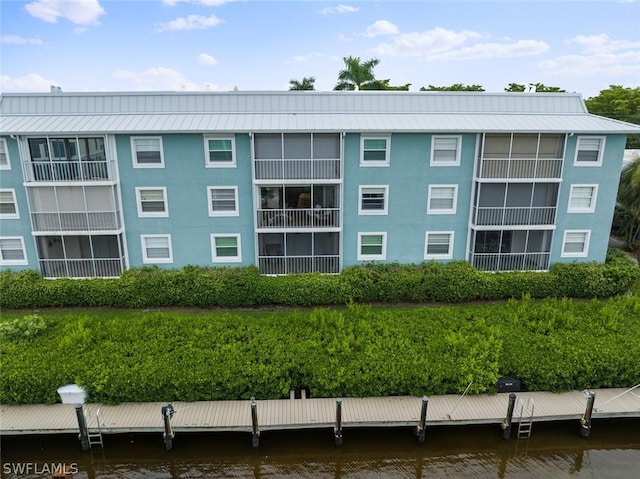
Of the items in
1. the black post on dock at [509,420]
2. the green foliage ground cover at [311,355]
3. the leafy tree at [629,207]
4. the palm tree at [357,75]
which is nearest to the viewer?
the black post on dock at [509,420]

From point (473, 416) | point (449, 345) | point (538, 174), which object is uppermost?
point (538, 174)

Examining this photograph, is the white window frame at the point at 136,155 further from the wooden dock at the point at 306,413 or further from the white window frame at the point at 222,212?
the wooden dock at the point at 306,413

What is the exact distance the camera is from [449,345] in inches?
626

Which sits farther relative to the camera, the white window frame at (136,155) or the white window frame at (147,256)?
the white window frame at (147,256)

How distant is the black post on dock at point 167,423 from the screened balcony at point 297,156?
12123 mm

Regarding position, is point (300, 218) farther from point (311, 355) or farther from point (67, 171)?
point (67, 171)

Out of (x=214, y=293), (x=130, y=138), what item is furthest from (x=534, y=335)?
(x=130, y=138)

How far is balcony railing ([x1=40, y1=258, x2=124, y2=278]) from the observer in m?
22.5

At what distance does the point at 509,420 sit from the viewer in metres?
13.9

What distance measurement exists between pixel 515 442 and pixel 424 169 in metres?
13.3

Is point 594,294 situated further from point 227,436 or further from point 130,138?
point 130,138

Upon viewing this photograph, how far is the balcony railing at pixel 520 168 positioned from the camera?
22134 mm

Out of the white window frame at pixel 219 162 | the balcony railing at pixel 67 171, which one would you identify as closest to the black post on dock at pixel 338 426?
the white window frame at pixel 219 162

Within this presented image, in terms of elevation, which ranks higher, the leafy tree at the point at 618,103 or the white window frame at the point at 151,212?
the leafy tree at the point at 618,103
